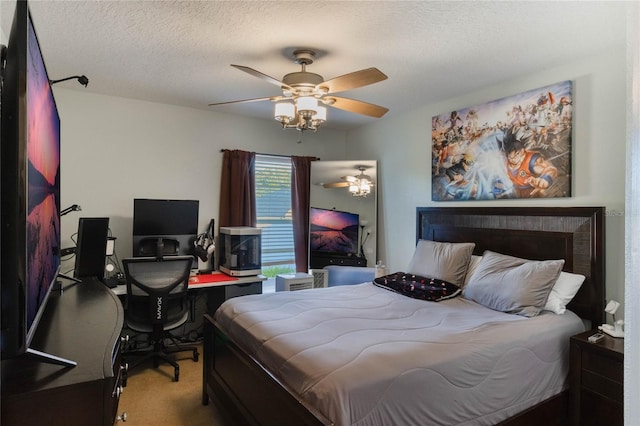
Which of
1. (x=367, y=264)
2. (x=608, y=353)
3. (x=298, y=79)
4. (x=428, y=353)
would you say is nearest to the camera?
(x=428, y=353)

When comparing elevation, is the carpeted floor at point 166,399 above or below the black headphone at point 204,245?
below

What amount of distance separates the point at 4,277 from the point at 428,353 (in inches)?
65.7

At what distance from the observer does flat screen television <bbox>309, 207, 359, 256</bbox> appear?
179 inches

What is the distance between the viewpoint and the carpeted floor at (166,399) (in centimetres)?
250

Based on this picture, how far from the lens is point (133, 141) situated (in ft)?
12.5

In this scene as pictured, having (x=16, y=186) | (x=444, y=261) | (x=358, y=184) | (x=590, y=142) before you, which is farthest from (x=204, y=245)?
(x=590, y=142)

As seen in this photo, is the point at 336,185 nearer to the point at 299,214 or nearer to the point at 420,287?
the point at 299,214

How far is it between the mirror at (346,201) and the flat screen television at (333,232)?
1.1 inches

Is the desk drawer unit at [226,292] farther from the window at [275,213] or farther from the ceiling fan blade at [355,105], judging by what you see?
the ceiling fan blade at [355,105]

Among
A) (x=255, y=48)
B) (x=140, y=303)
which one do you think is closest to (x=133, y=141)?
(x=140, y=303)

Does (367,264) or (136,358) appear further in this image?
(367,264)

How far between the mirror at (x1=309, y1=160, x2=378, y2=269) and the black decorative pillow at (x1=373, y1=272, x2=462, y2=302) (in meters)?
1.16

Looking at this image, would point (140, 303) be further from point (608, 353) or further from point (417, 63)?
point (608, 353)

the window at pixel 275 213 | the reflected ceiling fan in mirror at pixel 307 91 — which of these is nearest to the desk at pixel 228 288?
the window at pixel 275 213
